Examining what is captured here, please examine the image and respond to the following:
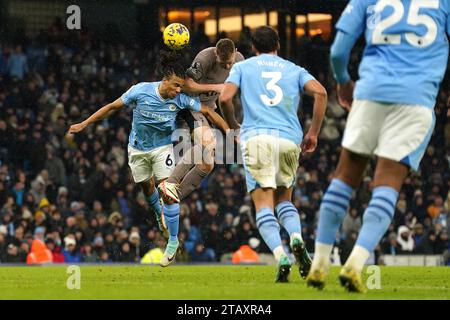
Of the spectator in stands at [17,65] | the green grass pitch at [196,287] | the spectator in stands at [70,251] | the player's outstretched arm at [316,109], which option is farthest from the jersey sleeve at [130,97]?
the spectator in stands at [17,65]

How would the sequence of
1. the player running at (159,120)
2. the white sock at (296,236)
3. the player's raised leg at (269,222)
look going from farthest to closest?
the player running at (159,120) < the white sock at (296,236) < the player's raised leg at (269,222)

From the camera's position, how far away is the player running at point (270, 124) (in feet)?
32.8

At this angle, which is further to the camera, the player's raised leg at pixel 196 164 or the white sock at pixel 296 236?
the player's raised leg at pixel 196 164

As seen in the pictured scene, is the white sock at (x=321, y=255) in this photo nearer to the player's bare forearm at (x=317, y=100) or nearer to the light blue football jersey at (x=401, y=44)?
the light blue football jersey at (x=401, y=44)

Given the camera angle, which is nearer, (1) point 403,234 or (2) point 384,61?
(2) point 384,61

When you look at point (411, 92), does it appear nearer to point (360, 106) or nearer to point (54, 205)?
point (360, 106)

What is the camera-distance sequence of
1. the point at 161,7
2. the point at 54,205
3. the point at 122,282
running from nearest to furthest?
the point at 122,282 → the point at 54,205 → the point at 161,7

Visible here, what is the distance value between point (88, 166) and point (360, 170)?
17.2 m

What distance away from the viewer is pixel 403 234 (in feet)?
79.4

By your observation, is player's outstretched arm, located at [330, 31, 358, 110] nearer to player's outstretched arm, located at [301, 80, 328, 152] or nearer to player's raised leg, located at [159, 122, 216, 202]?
player's outstretched arm, located at [301, 80, 328, 152]

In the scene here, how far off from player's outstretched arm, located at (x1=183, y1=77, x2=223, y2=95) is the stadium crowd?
8.78 metres

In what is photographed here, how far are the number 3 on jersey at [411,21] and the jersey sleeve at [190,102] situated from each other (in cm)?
572
